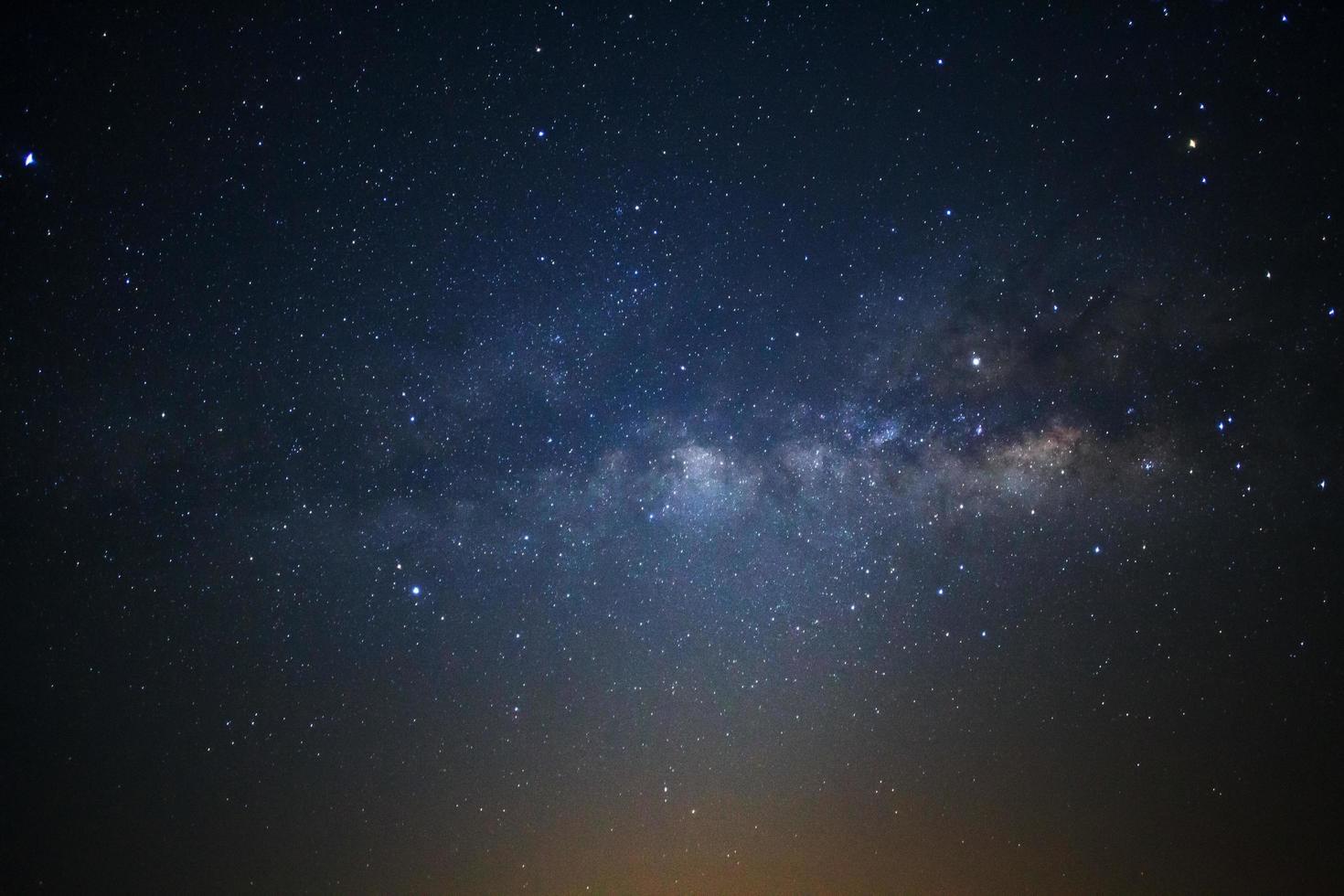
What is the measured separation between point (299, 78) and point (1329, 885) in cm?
1263

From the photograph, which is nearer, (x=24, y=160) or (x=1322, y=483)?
(x=24, y=160)

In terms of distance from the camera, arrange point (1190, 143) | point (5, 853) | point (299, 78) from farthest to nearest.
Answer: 1. point (5, 853)
2. point (1190, 143)
3. point (299, 78)

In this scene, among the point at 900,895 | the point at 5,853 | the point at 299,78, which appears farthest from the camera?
the point at 900,895

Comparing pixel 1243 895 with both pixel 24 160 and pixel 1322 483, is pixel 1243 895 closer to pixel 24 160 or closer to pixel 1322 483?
pixel 1322 483

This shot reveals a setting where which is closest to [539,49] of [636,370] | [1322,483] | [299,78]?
[299,78]

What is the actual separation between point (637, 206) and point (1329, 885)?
10.7 meters

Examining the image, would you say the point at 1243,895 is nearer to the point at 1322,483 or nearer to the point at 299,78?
the point at 1322,483

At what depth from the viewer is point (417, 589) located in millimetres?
5375

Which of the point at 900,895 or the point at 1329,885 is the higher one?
the point at 900,895

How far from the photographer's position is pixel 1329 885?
7301mm

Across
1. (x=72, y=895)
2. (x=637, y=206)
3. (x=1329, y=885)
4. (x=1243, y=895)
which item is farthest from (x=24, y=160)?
(x=1329, y=885)

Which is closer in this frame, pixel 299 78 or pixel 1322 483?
pixel 299 78

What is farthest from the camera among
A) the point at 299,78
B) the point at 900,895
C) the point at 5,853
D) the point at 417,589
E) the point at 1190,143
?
the point at 900,895

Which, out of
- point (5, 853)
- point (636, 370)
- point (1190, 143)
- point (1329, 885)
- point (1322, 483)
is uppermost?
point (1190, 143)
